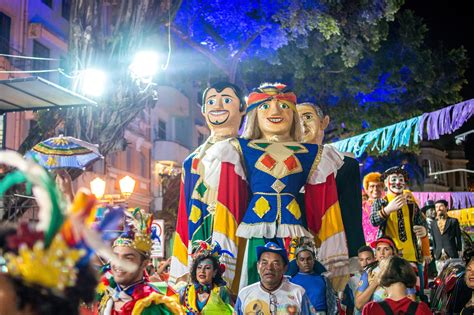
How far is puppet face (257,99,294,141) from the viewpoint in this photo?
688 cm

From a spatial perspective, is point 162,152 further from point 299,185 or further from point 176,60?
point 299,185

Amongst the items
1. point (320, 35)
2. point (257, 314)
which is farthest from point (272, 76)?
point (257, 314)

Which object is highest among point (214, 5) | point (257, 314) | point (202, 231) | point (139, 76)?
point (214, 5)

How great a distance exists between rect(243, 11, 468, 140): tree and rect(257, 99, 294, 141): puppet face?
1412cm

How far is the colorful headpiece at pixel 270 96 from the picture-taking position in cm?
700

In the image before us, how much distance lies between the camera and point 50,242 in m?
1.93

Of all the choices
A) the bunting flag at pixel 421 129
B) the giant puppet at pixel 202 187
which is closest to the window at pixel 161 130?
the bunting flag at pixel 421 129

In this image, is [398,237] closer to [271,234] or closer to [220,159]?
[271,234]

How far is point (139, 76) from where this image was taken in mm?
15539

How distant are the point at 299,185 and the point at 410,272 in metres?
1.75

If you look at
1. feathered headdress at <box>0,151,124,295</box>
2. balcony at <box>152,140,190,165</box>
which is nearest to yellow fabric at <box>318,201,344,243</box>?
feathered headdress at <box>0,151,124,295</box>

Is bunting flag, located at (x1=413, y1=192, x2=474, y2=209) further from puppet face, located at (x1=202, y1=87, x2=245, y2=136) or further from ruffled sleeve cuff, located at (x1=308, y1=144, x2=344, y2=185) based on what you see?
ruffled sleeve cuff, located at (x1=308, y1=144, x2=344, y2=185)

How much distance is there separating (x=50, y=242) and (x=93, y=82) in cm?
1303

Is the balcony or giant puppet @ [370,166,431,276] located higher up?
the balcony
